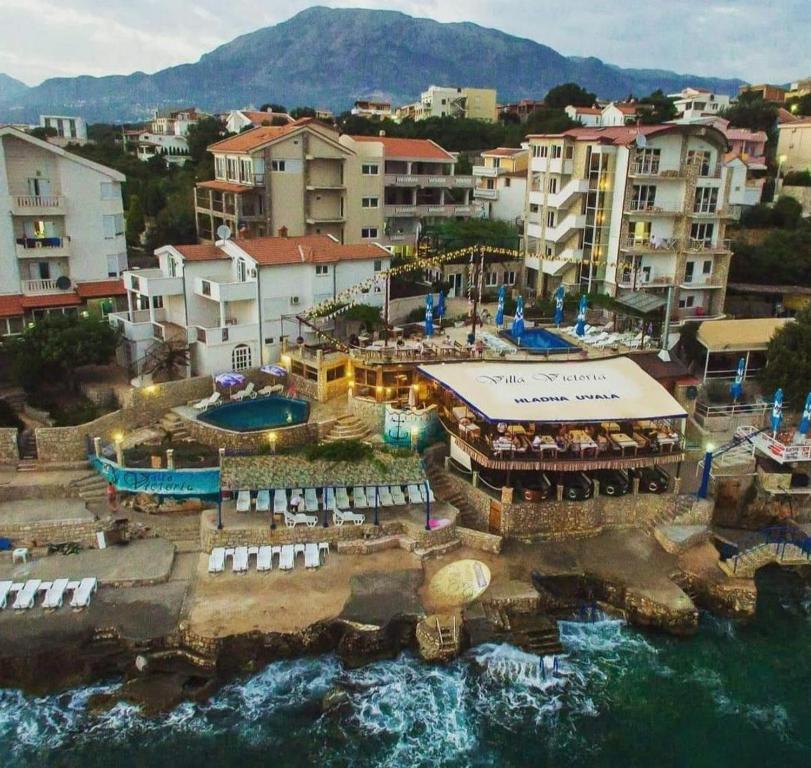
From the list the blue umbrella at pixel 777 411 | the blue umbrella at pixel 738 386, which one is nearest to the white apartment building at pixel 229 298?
the blue umbrella at pixel 738 386

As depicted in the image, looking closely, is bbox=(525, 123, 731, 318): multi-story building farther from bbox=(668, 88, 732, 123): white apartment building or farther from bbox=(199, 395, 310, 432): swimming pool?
bbox=(668, 88, 732, 123): white apartment building

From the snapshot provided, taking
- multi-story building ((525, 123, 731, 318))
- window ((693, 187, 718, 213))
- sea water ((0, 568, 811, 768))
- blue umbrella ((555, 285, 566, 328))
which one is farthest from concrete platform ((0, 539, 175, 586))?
window ((693, 187, 718, 213))

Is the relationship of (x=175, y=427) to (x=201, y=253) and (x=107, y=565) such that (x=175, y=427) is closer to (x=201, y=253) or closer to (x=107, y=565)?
(x=107, y=565)

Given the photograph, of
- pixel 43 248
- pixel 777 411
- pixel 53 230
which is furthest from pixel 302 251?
pixel 777 411

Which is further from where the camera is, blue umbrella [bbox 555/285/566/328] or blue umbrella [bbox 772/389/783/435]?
blue umbrella [bbox 555/285/566/328]

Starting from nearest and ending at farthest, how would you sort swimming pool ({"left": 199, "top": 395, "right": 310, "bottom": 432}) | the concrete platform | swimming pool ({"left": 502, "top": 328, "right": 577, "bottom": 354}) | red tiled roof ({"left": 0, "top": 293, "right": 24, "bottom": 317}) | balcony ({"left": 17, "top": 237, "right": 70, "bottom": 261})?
the concrete platform → swimming pool ({"left": 199, "top": 395, "right": 310, "bottom": 432}) → red tiled roof ({"left": 0, "top": 293, "right": 24, "bottom": 317}) → swimming pool ({"left": 502, "top": 328, "right": 577, "bottom": 354}) → balcony ({"left": 17, "top": 237, "right": 70, "bottom": 261})

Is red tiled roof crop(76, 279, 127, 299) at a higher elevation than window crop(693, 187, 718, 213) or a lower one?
lower

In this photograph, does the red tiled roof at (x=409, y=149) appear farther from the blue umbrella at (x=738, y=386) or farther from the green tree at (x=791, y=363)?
the green tree at (x=791, y=363)
